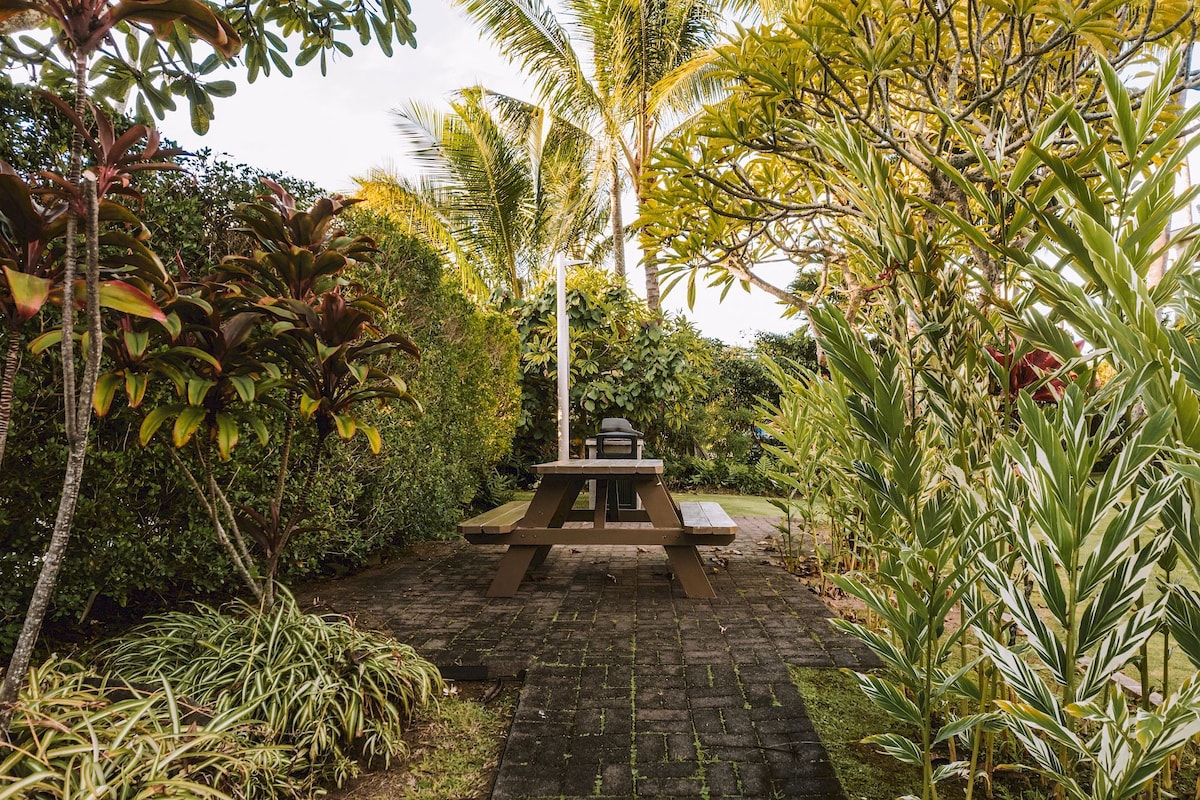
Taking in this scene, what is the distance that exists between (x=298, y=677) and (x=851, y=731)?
1.98 m

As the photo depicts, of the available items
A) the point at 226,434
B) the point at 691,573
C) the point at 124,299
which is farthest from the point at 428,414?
the point at 124,299

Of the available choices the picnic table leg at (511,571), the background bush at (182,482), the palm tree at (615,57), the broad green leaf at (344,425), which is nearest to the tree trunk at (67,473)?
the broad green leaf at (344,425)

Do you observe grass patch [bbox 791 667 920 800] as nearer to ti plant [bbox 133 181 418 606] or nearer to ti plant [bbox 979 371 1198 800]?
ti plant [bbox 979 371 1198 800]

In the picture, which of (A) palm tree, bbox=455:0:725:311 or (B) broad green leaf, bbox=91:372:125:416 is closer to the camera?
(B) broad green leaf, bbox=91:372:125:416

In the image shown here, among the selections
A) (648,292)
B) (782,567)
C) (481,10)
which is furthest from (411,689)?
(481,10)

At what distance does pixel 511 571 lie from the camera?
13.4 feet

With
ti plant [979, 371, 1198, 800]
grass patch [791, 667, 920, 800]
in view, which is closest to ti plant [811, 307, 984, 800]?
ti plant [979, 371, 1198, 800]

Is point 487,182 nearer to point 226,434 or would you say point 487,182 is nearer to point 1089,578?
point 226,434

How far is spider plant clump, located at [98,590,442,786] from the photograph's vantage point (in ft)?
6.58

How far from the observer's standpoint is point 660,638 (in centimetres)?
321

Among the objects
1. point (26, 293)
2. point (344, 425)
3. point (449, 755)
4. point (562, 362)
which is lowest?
point (449, 755)

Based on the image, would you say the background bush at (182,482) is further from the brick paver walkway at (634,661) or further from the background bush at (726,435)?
the background bush at (726,435)

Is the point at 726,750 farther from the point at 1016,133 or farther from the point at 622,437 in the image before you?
the point at 622,437

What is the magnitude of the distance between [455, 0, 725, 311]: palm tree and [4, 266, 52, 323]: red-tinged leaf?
10.1m
